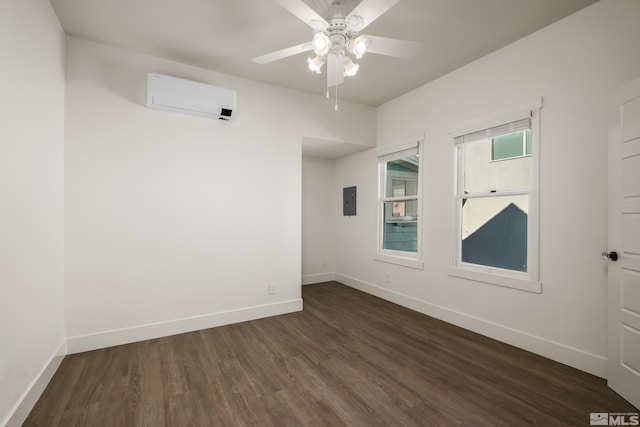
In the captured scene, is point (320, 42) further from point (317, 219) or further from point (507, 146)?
point (317, 219)

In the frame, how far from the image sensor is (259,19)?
232 centimetres

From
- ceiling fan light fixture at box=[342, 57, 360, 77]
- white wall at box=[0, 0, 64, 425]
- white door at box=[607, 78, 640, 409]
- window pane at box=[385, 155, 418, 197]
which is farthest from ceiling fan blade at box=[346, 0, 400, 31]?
window pane at box=[385, 155, 418, 197]

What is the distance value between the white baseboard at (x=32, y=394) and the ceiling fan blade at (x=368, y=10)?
2996 millimetres

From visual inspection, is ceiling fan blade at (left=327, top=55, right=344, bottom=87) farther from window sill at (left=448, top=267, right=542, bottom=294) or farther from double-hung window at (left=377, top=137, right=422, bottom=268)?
window sill at (left=448, top=267, right=542, bottom=294)

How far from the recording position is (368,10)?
63.2 inches

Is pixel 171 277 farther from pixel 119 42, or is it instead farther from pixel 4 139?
pixel 119 42

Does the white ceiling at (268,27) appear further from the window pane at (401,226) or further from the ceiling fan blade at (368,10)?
the window pane at (401,226)

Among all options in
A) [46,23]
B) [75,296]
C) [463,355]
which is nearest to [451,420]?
[463,355]

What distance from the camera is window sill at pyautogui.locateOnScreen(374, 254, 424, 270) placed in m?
3.62

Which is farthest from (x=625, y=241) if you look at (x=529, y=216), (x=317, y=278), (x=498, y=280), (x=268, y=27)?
(x=317, y=278)

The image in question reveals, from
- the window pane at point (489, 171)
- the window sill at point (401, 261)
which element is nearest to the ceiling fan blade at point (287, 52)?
the window pane at point (489, 171)

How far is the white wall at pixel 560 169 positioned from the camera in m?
2.14

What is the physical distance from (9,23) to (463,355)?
3913 millimetres

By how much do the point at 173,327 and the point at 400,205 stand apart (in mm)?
3220
